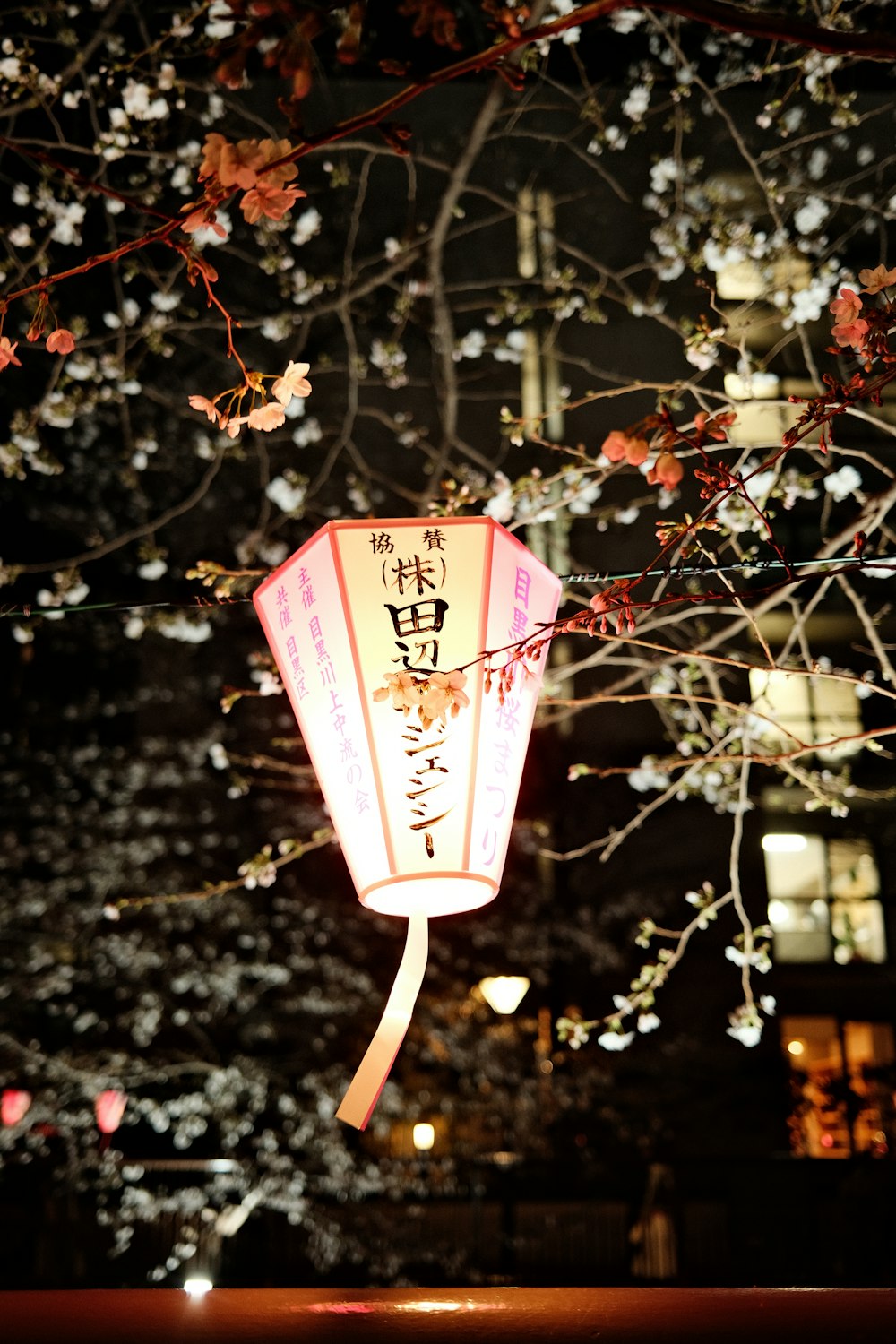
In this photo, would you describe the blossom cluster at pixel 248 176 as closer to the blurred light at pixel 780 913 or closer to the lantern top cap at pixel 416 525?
the lantern top cap at pixel 416 525

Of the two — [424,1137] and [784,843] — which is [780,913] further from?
[424,1137]

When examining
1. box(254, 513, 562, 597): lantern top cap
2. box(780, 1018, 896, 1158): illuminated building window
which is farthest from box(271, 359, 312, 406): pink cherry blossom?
box(780, 1018, 896, 1158): illuminated building window

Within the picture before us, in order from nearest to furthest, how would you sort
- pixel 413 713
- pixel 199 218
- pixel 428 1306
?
1. pixel 428 1306
2. pixel 199 218
3. pixel 413 713

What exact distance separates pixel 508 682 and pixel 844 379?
218 inches

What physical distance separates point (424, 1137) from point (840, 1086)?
18.0 feet

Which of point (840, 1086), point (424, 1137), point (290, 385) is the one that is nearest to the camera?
point (290, 385)

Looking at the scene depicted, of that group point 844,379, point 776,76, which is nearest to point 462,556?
point 844,379

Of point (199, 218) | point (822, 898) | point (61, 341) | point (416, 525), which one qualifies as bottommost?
point (416, 525)

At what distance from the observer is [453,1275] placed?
1259 centimetres

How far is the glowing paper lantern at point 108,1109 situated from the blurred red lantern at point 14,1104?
32.6 inches

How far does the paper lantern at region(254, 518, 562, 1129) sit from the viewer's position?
3393 mm

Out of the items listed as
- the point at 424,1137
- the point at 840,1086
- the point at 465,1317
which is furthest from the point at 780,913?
the point at 465,1317

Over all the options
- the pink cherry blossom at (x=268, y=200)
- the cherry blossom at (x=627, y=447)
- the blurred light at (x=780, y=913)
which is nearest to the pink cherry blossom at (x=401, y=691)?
the cherry blossom at (x=627, y=447)

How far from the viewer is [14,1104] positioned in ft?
43.4
